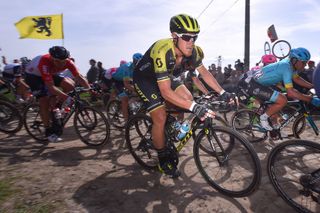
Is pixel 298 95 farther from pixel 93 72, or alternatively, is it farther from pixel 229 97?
pixel 93 72

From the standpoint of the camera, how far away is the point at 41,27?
13766mm

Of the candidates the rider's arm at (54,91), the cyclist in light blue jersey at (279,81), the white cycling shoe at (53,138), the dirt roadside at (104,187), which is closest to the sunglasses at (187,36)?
the dirt roadside at (104,187)

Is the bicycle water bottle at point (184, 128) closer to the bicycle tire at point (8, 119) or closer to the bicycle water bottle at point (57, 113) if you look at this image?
the bicycle water bottle at point (57, 113)

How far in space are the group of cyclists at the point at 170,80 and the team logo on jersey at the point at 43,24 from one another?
6.93 m

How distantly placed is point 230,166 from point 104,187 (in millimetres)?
2162

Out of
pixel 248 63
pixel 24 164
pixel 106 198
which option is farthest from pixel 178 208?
pixel 248 63

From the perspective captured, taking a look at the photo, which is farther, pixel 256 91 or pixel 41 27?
pixel 41 27

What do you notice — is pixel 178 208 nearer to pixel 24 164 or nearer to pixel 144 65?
pixel 144 65

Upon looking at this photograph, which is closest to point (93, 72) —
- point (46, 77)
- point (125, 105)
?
point (125, 105)

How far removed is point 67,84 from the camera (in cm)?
714

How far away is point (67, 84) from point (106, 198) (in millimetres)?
4124

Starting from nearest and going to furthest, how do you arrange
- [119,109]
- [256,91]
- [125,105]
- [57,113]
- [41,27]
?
[57,113] → [256,91] → [125,105] → [119,109] → [41,27]

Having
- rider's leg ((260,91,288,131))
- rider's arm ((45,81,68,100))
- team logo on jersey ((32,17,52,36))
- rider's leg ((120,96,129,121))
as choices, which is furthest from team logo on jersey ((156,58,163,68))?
team logo on jersey ((32,17,52,36))

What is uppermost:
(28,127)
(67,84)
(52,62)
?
A: (52,62)
